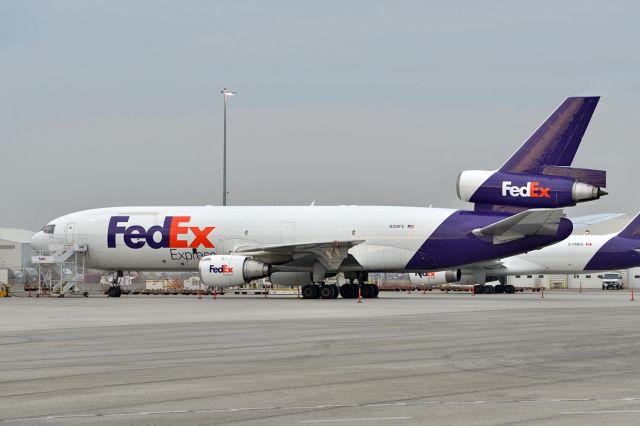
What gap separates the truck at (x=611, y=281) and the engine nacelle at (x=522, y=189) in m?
58.5

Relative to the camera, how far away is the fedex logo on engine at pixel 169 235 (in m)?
49.3

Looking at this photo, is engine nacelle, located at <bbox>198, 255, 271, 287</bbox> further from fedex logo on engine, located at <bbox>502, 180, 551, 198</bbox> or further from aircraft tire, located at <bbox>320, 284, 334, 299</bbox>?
fedex logo on engine, located at <bbox>502, 180, 551, 198</bbox>

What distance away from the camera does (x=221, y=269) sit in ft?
150

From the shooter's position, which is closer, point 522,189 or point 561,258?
point 522,189

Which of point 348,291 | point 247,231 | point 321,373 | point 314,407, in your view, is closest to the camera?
point 314,407

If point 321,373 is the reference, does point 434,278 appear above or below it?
above

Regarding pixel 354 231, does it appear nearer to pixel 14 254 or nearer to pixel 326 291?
pixel 326 291

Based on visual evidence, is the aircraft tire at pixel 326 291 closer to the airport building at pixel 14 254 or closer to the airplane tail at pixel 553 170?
the airplane tail at pixel 553 170

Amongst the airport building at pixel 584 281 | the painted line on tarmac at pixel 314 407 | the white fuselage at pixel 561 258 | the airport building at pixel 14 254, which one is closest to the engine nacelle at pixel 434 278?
the white fuselage at pixel 561 258

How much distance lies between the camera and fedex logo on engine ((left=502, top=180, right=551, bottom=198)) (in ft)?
146

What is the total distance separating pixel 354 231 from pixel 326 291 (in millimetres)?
3217

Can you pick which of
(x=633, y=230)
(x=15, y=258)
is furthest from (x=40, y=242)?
(x=15, y=258)

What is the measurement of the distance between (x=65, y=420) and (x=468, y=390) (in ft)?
15.7

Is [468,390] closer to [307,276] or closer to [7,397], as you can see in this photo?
[7,397]
